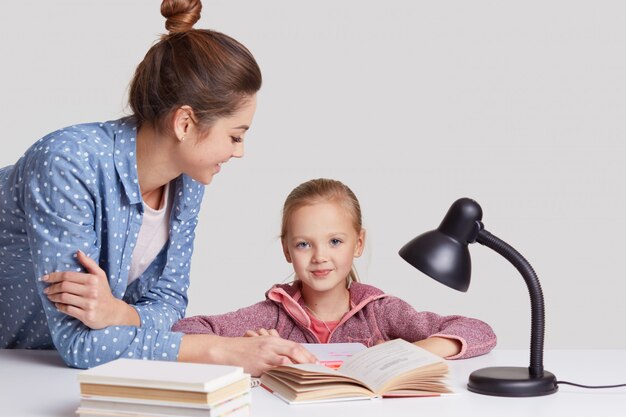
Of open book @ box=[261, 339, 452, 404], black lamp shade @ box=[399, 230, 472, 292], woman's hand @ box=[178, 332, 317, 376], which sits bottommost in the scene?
open book @ box=[261, 339, 452, 404]

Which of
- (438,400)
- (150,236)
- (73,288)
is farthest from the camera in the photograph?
(150,236)

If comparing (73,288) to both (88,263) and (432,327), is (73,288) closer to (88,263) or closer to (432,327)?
(88,263)

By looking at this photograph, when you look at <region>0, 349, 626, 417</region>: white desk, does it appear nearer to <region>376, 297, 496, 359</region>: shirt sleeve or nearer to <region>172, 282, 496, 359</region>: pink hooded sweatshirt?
<region>376, 297, 496, 359</region>: shirt sleeve

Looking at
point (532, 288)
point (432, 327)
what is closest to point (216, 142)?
point (432, 327)

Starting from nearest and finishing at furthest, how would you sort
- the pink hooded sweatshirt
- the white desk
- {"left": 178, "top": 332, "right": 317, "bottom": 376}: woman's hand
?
the white desk, {"left": 178, "top": 332, "right": 317, "bottom": 376}: woman's hand, the pink hooded sweatshirt

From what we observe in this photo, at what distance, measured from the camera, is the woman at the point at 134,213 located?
2266 mm

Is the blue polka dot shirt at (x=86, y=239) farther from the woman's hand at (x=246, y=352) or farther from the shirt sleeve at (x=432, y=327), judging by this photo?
the shirt sleeve at (x=432, y=327)

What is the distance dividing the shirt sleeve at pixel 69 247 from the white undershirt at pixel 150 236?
1.13 feet

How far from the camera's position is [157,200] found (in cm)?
273

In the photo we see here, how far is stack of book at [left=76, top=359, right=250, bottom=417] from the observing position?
168 cm

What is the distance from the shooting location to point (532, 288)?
2.06m

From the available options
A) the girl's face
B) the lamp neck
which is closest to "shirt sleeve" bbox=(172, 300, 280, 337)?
the girl's face

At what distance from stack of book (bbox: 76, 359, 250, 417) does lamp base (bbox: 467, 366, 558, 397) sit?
1.73ft

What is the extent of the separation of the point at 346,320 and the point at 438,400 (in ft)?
2.66
